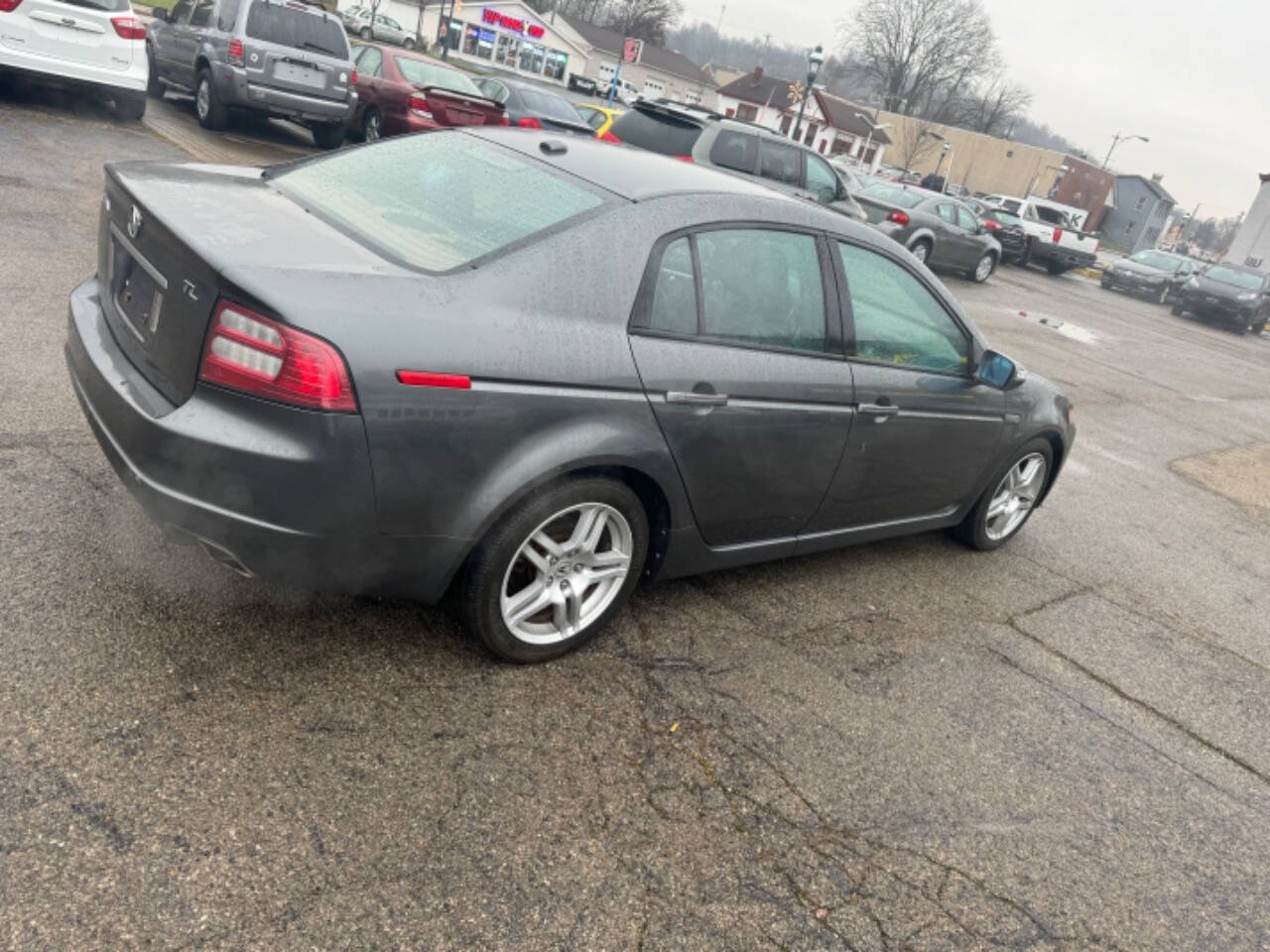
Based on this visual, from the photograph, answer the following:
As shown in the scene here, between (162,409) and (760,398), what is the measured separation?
1.86 metres

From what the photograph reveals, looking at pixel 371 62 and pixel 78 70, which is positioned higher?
pixel 371 62

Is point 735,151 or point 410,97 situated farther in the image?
point 410,97

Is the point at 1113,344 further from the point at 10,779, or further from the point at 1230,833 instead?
the point at 10,779

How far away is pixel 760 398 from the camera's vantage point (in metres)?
3.32

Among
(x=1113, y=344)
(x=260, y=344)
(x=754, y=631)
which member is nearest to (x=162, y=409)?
(x=260, y=344)

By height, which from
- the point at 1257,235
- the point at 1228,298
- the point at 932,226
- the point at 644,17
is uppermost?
the point at 644,17

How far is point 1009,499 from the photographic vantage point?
509 cm

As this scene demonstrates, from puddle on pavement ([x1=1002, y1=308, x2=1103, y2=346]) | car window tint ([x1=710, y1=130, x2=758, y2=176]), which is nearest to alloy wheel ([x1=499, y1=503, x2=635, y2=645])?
car window tint ([x1=710, y1=130, x2=758, y2=176])

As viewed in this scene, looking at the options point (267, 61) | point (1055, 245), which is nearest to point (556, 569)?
point (267, 61)

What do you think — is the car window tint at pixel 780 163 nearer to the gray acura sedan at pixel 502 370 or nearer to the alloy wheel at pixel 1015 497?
the alloy wheel at pixel 1015 497

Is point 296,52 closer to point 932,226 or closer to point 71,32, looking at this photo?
point 71,32

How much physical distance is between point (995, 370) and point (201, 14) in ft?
40.7

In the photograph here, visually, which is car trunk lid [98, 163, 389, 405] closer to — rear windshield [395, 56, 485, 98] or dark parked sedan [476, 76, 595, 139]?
rear windshield [395, 56, 485, 98]

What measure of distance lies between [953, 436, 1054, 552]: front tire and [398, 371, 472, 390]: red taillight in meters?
3.12
